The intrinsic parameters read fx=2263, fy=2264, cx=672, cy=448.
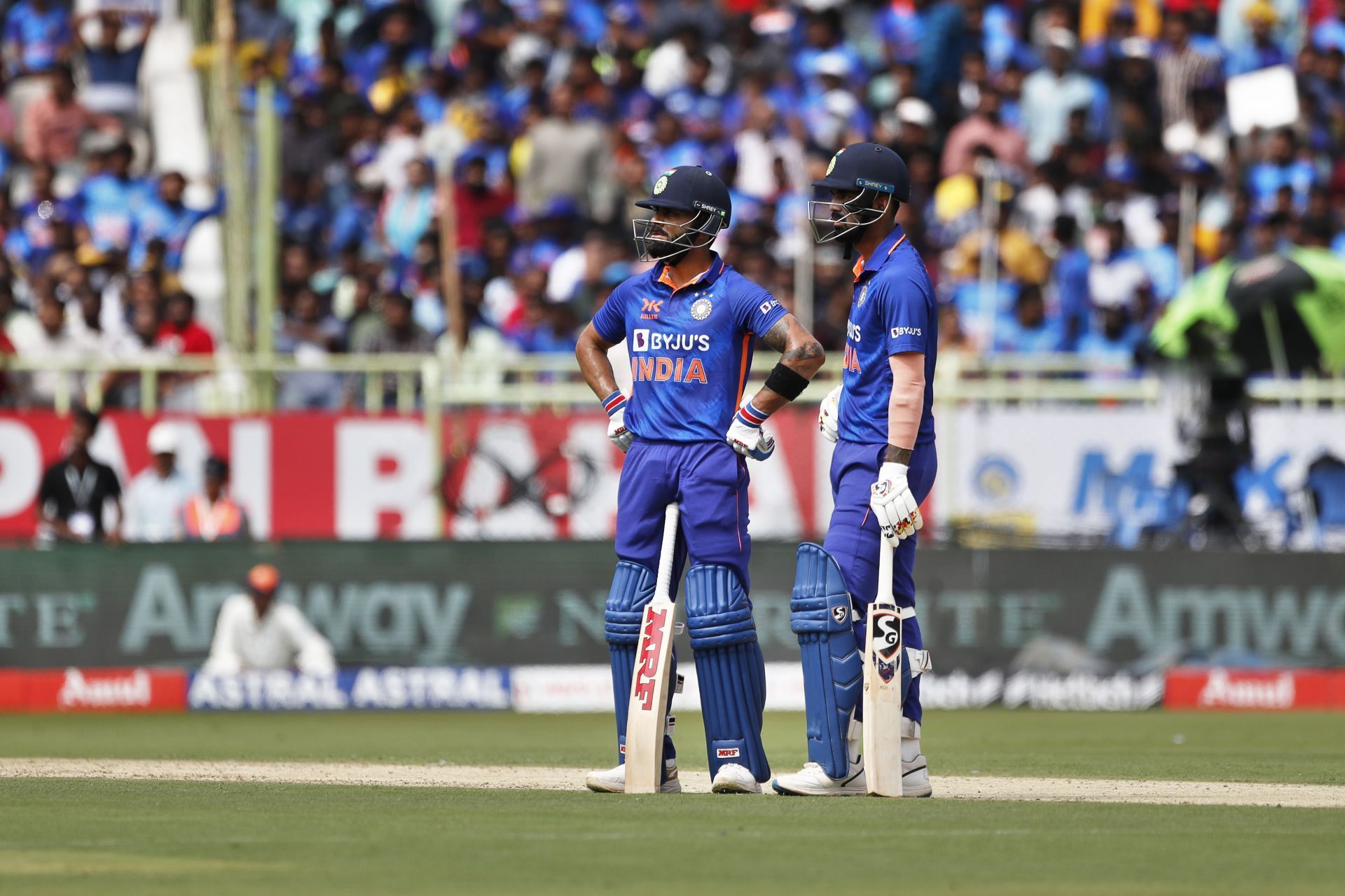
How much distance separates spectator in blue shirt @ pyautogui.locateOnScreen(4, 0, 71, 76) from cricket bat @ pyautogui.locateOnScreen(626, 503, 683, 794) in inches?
671

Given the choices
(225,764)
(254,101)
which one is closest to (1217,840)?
(225,764)

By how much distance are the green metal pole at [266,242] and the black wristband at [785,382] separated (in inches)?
378

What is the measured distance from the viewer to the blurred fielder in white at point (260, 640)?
1667 cm

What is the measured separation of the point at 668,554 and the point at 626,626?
13.1 inches

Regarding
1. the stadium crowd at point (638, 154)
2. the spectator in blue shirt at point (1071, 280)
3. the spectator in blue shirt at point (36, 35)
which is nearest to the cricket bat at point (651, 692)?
the stadium crowd at point (638, 154)

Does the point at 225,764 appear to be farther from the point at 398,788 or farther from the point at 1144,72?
the point at 1144,72

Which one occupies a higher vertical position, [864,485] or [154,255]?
[154,255]

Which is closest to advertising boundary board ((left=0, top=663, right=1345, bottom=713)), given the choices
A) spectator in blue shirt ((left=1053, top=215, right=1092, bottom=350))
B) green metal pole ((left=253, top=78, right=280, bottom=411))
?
green metal pole ((left=253, top=78, right=280, bottom=411))

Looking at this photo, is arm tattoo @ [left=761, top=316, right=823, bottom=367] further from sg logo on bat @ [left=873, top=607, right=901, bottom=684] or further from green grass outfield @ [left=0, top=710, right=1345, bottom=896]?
green grass outfield @ [left=0, top=710, right=1345, bottom=896]

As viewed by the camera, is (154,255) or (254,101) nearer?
(154,255)

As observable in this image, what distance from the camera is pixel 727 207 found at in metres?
9.10

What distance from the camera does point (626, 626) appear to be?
28.9ft

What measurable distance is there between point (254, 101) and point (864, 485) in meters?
14.4

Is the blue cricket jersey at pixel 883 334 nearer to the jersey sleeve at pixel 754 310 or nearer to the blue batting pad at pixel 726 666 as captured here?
the jersey sleeve at pixel 754 310
